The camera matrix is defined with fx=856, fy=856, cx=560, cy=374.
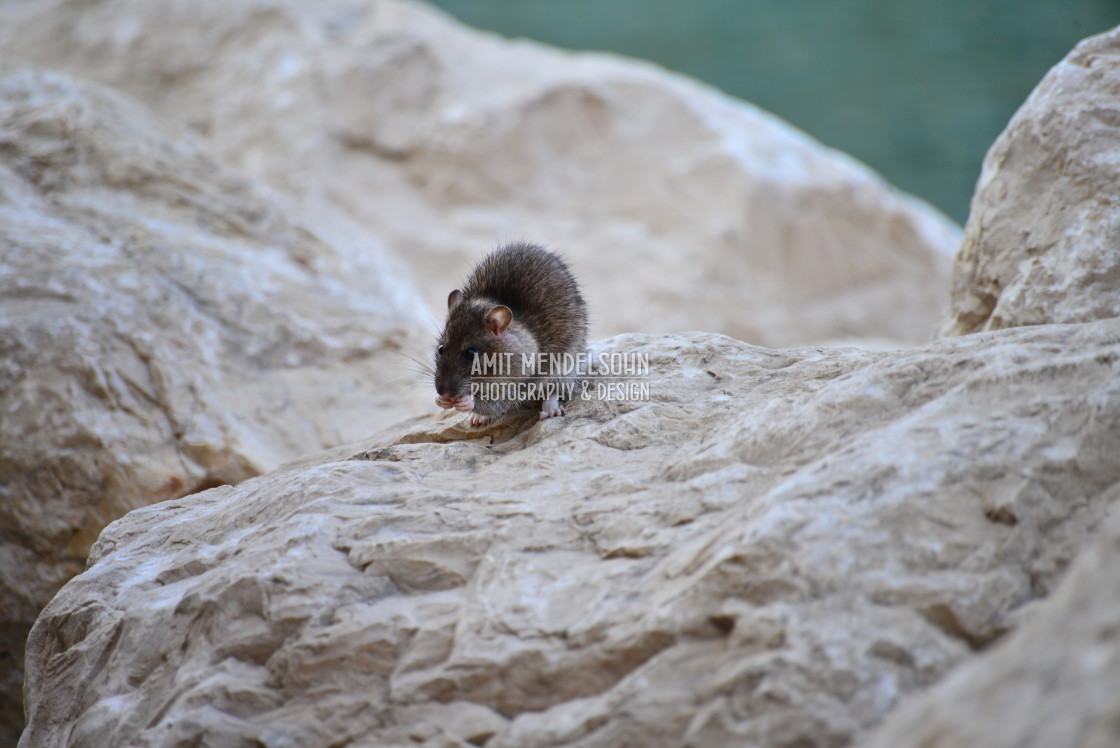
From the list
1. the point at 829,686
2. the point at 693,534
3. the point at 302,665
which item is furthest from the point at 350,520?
the point at 829,686

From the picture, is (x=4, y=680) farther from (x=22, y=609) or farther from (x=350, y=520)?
(x=350, y=520)

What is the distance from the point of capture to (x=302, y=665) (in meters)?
2.61

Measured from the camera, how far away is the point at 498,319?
3.99 m

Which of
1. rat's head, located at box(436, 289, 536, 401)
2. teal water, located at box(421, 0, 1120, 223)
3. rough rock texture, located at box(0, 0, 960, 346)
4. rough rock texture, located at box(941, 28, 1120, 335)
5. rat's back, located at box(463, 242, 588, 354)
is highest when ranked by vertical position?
teal water, located at box(421, 0, 1120, 223)

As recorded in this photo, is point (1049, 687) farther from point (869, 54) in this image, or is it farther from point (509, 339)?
point (869, 54)

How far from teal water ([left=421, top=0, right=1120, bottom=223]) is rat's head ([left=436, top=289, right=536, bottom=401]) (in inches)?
365

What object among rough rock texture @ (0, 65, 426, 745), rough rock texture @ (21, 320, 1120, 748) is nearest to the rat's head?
rough rock texture @ (21, 320, 1120, 748)

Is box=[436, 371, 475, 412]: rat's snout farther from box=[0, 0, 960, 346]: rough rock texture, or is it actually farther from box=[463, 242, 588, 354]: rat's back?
box=[0, 0, 960, 346]: rough rock texture

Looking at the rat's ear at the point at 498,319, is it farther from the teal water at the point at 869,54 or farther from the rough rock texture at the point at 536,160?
the teal water at the point at 869,54

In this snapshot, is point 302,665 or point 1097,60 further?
point 1097,60

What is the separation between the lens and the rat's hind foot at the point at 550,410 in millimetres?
3936

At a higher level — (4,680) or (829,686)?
(829,686)

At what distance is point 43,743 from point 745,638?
248cm

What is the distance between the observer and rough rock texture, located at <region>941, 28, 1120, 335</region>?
3.77 m
